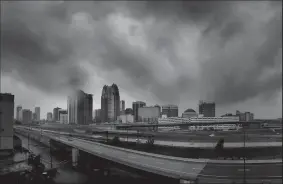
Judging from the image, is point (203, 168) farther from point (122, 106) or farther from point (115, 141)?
point (115, 141)

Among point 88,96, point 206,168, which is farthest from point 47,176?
point 206,168

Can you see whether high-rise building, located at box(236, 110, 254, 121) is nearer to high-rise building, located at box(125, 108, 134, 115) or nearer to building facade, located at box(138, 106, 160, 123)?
building facade, located at box(138, 106, 160, 123)

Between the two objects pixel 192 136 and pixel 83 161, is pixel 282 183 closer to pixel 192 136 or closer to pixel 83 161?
pixel 192 136

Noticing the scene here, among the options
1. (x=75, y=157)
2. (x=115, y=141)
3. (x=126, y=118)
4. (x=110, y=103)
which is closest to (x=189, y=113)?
(x=126, y=118)

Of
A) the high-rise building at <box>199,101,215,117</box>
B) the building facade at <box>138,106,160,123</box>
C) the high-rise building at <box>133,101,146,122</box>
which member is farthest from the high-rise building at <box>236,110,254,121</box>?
the high-rise building at <box>133,101,146,122</box>

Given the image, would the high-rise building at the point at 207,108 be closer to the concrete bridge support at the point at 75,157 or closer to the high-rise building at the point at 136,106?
the high-rise building at the point at 136,106

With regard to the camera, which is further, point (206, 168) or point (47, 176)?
point (47, 176)

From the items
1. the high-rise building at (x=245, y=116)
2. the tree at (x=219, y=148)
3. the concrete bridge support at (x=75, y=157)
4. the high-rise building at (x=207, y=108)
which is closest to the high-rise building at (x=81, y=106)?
the concrete bridge support at (x=75, y=157)

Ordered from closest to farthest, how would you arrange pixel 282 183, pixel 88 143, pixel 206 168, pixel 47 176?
1. pixel 282 183
2. pixel 206 168
3. pixel 47 176
4. pixel 88 143
